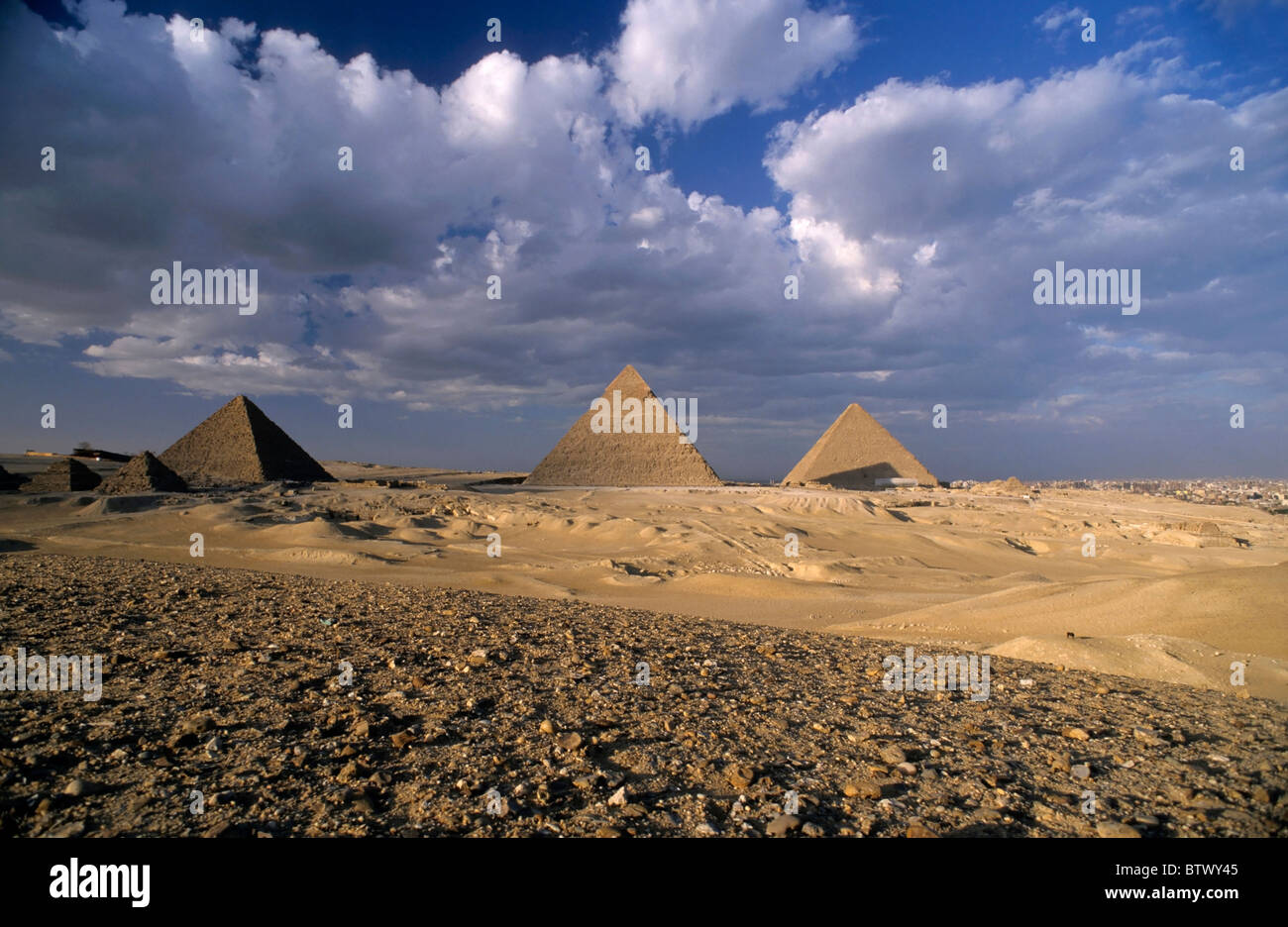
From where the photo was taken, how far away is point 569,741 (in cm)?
286

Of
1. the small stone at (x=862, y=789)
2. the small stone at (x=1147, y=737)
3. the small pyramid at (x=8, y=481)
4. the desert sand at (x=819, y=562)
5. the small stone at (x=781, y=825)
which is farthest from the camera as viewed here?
the small pyramid at (x=8, y=481)

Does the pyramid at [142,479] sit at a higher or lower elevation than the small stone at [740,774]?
higher

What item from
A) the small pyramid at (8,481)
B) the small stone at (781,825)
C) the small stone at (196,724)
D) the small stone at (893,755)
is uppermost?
the small pyramid at (8,481)

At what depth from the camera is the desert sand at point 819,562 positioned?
5.07 meters

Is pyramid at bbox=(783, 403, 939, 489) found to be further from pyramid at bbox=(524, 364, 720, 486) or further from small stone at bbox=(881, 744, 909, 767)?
small stone at bbox=(881, 744, 909, 767)

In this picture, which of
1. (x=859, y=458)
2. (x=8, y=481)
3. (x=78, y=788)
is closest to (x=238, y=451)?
(x=8, y=481)

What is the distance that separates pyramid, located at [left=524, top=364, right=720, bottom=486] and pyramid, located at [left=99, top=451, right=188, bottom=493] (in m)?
24.4

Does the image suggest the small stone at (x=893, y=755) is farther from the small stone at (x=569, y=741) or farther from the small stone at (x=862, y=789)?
the small stone at (x=569, y=741)

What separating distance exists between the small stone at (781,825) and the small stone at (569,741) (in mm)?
1019

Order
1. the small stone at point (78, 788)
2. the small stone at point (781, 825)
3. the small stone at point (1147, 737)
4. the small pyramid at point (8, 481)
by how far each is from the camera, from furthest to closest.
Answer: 1. the small pyramid at point (8, 481)
2. the small stone at point (1147, 737)
3. the small stone at point (78, 788)
4. the small stone at point (781, 825)

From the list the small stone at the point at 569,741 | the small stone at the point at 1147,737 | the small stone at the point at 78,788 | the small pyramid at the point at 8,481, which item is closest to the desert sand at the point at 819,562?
the small stone at the point at 1147,737

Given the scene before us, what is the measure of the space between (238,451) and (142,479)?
477 inches
